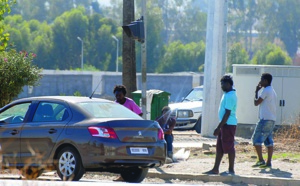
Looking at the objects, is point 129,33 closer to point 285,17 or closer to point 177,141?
point 177,141

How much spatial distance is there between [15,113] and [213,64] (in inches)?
413

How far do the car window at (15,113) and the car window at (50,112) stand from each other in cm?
33

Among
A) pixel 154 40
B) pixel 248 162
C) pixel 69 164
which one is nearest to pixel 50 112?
pixel 69 164

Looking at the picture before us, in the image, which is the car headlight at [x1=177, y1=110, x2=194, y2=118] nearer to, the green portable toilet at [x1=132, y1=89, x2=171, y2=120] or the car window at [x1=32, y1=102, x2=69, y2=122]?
the green portable toilet at [x1=132, y1=89, x2=171, y2=120]

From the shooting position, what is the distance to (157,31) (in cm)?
10962

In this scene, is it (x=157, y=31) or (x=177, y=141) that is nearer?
(x=177, y=141)

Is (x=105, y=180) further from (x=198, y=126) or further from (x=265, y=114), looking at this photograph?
(x=198, y=126)

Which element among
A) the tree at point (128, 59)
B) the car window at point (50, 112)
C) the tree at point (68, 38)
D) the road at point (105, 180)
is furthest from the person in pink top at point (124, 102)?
the tree at point (68, 38)

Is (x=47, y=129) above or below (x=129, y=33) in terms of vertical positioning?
below

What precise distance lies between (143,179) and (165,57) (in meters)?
97.0

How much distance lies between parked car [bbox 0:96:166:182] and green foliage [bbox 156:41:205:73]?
315ft

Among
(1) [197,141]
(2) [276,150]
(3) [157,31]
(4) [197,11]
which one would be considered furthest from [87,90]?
(4) [197,11]

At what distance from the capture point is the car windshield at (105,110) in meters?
13.0

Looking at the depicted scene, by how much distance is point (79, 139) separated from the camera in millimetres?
12641
